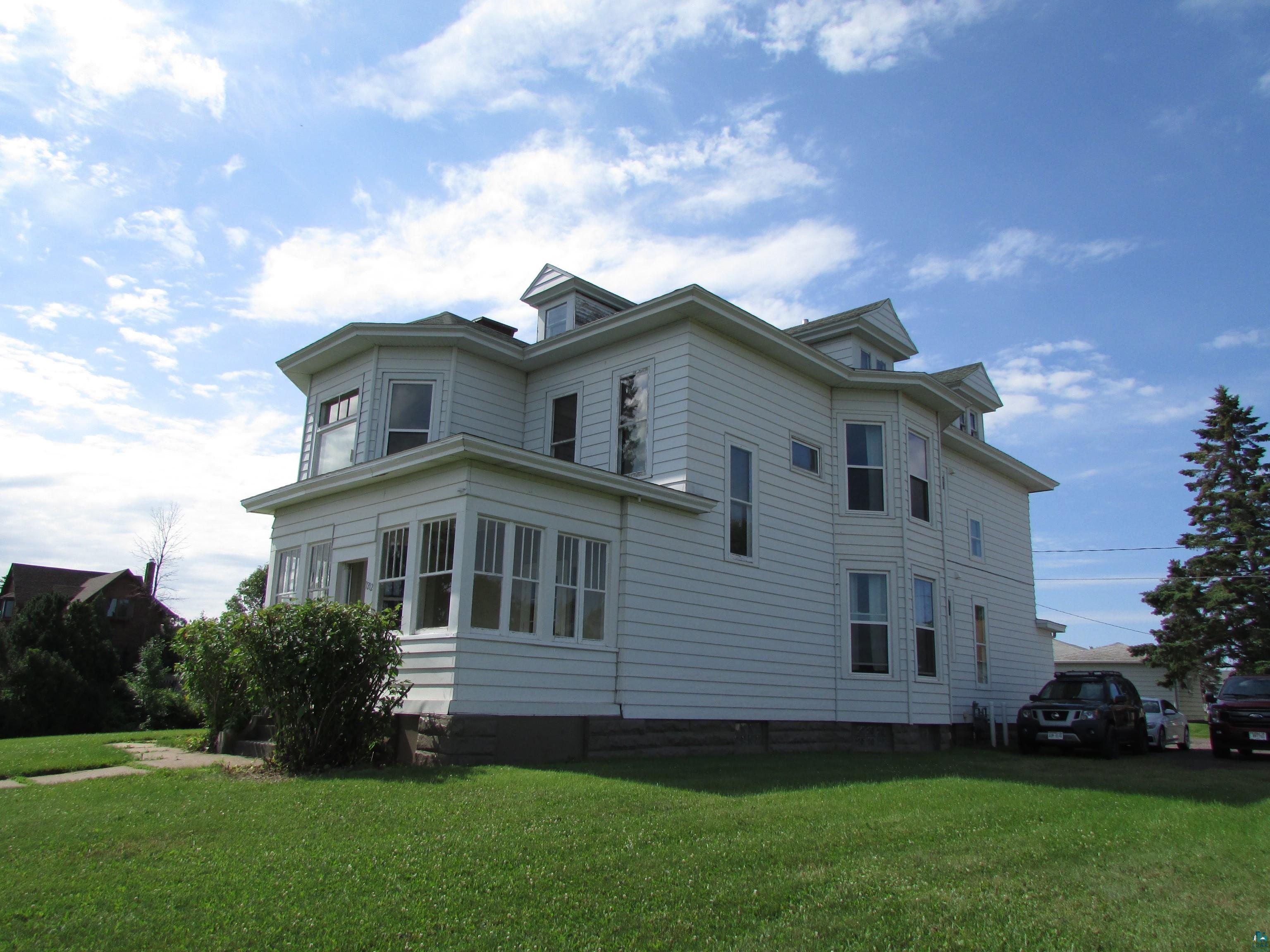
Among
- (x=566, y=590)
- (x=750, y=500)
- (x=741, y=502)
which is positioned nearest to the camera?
(x=566, y=590)

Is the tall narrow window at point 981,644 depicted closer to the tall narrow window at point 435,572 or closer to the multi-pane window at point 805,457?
the multi-pane window at point 805,457

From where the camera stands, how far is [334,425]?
674 inches

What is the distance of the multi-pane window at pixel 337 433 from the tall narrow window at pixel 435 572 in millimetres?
5076

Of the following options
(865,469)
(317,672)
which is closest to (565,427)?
(865,469)

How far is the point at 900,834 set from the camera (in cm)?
725

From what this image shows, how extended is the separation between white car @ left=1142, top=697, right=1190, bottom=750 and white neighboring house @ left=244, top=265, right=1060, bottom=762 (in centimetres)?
369

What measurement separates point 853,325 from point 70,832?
51.8 feet

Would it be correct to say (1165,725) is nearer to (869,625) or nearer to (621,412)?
(869,625)

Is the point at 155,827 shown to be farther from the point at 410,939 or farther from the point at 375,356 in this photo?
the point at 375,356

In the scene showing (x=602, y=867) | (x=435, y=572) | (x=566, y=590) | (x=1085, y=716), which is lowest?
(x=602, y=867)

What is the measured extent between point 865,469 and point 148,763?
12.6m

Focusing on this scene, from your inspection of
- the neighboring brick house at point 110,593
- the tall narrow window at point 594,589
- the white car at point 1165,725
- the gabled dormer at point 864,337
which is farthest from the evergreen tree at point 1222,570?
the neighboring brick house at point 110,593

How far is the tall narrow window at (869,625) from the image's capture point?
16.4 meters

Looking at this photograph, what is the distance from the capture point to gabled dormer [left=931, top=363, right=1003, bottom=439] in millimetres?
22219
